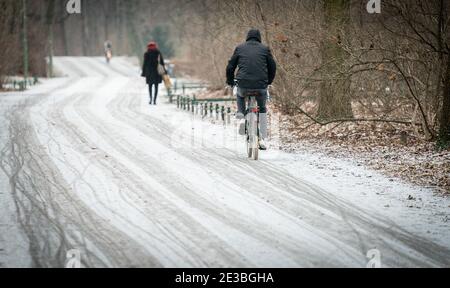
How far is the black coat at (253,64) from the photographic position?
479 inches

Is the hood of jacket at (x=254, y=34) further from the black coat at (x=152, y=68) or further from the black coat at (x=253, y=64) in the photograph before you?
the black coat at (x=152, y=68)

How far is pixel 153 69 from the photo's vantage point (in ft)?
80.1

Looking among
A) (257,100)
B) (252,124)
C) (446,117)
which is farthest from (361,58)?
(252,124)

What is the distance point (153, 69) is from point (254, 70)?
12.7 meters

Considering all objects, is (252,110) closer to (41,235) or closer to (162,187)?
(162,187)

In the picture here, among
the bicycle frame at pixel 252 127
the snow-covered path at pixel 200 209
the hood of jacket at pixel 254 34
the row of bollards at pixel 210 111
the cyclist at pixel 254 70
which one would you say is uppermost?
the hood of jacket at pixel 254 34

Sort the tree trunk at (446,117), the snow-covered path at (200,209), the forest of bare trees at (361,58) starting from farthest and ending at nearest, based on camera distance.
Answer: the forest of bare trees at (361,58), the tree trunk at (446,117), the snow-covered path at (200,209)

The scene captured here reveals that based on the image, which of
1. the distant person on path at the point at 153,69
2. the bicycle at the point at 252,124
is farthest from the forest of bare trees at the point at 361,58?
the distant person on path at the point at 153,69

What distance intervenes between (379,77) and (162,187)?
7238 mm

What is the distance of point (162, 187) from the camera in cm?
988

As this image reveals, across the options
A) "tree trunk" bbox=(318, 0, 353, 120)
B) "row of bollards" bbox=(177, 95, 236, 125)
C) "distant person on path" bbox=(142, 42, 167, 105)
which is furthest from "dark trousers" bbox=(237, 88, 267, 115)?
"distant person on path" bbox=(142, 42, 167, 105)

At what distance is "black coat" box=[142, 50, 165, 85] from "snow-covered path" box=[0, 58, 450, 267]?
31.3 ft

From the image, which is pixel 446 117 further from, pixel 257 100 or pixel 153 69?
pixel 153 69
